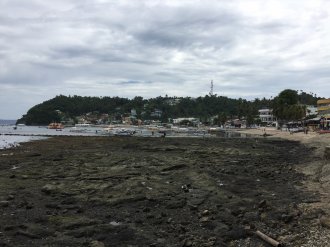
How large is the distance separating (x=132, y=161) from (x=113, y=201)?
1546cm

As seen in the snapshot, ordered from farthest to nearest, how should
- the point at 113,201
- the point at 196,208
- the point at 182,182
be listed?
the point at 182,182, the point at 113,201, the point at 196,208

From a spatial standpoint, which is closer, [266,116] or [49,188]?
[49,188]

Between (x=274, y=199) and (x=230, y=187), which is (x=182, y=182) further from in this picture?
(x=274, y=199)

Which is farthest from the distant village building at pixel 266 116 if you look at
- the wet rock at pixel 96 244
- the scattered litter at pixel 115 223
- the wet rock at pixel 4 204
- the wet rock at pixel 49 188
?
the wet rock at pixel 96 244

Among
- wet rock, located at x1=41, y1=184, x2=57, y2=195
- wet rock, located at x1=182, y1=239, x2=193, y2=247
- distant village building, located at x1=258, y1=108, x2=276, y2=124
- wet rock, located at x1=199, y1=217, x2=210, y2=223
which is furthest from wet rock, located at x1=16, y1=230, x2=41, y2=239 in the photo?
distant village building, located at x1=258, y1=108, x2=276, y2=124

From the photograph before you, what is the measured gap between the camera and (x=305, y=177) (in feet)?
80.8

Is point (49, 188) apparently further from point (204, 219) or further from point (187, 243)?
point (187, 243)

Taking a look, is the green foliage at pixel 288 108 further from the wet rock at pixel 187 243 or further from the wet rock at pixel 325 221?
the wet rock at pixel 187 243

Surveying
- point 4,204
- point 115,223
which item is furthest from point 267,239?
point 4,204

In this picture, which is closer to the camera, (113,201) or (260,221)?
(260,221)

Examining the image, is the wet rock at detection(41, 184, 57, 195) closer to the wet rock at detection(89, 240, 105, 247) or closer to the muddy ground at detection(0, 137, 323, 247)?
the muddy ground at detection(0, 137, 323, 247)

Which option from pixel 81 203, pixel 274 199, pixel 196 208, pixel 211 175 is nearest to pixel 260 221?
pixel 196 208

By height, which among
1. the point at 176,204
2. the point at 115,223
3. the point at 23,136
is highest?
the point at 176,204

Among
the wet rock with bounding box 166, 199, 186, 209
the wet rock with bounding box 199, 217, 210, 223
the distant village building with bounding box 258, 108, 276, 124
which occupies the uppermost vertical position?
the distant village building with bounding box 258, 108, 276, 124
